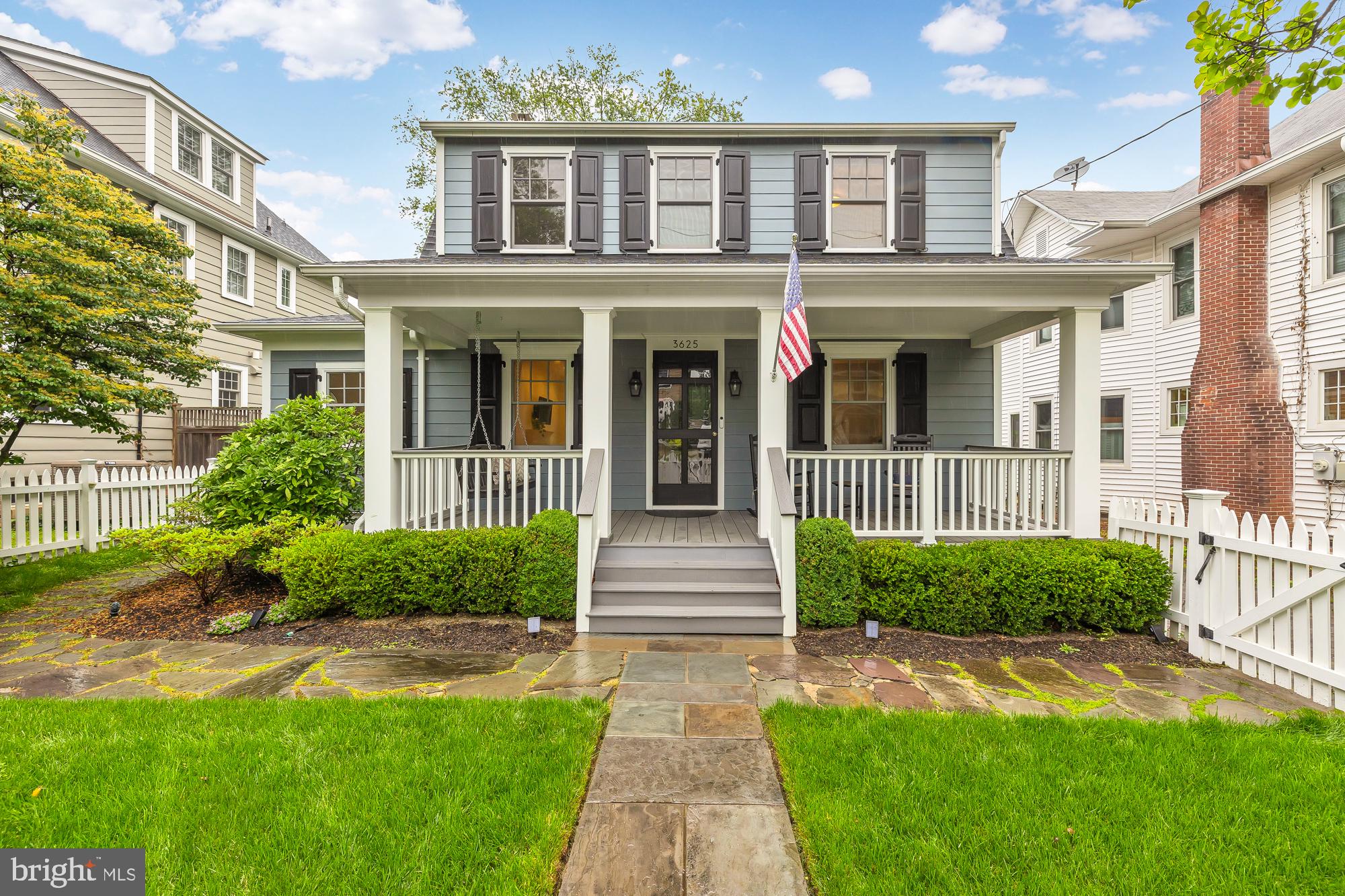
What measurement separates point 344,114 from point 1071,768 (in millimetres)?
18502

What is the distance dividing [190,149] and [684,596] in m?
14.7

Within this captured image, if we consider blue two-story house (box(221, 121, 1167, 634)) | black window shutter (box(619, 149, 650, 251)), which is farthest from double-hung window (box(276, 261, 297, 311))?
black window shutter (box(619, 149, 650, 251))

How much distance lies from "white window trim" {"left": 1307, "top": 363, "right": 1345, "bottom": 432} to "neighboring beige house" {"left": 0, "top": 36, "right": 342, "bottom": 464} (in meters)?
16.0

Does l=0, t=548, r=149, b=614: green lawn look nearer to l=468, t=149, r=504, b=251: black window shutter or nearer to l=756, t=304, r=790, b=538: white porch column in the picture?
l=468, t=149, r=504, b=251: black window shutter

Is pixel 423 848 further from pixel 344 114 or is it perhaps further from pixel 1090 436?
pixel 344 114

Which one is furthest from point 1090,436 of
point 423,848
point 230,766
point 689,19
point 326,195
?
point 326,195

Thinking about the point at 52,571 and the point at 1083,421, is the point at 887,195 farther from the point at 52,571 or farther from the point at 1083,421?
the point at 52,571

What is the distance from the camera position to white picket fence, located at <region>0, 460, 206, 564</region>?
261 inches

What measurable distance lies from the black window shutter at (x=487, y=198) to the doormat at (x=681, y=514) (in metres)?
3.99

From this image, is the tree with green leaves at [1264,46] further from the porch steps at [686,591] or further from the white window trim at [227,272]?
the white window trim at [227,272]

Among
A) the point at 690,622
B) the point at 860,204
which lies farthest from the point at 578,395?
the point at 860,204

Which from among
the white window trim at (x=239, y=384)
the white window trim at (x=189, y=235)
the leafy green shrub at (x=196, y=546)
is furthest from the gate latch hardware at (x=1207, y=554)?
the white window trim at (x=239, y=384)

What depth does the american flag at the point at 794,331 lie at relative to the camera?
4.74 metres

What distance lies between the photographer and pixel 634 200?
733cm
